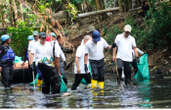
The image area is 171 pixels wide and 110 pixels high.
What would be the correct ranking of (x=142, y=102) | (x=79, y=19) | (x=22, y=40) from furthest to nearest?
(x=79, y=19) → (x=22, y=40) → (x=142, y=102)

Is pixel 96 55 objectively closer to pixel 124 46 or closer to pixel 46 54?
pixel 124 46

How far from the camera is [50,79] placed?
436 inches

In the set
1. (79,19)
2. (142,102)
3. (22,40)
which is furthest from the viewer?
(79,19)

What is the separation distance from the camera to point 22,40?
81.1 feet

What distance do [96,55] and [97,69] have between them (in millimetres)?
440

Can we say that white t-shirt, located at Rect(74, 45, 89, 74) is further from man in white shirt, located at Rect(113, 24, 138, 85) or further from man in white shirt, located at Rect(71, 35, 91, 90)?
man in white shirt, located at Rect(113, 24, 138, 85)

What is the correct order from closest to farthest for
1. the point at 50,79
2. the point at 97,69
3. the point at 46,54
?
the point at 46,54 → the point at 50,79 → the point at 97,69

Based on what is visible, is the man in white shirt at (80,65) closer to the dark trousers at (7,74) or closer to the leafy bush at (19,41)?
the dark trousers at (7,74)

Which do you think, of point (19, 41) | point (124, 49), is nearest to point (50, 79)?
point (124, 49)

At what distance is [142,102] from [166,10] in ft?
35.1

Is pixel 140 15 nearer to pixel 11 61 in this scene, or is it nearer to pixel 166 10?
pixel 166 10

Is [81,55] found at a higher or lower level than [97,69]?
higher

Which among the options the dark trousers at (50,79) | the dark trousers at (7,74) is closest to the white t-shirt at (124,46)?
the dark trousers at (50,79)

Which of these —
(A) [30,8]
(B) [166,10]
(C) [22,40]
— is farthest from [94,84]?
(C) [22,40]
